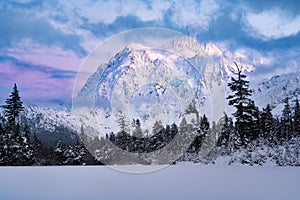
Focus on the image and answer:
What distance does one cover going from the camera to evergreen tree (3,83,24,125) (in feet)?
91.5

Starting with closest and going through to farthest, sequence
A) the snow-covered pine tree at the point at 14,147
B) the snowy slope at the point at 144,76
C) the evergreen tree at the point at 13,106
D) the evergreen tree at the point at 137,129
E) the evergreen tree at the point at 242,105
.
→ the snowy slope at the point at 144,76 → the evergreen tree at the point at 242,105 → the snow-covered pine tree at the point at 14,147 → the evergreen tree at the point at 13,106 → the evergreen tree at the point at 137,129

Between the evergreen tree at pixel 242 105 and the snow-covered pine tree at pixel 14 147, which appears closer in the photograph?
the evergreen tree at pixel 242 105

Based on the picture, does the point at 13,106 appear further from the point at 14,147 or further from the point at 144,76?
the point at 144,76

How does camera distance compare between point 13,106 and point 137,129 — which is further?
point 137,129

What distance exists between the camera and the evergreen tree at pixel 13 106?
27.9m

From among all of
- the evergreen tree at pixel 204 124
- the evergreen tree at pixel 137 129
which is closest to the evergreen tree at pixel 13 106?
the evergreen tree at pixel 137 129

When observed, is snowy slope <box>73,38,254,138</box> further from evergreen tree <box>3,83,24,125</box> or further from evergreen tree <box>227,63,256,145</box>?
evergreen tree <box>3,83,24,125</box>

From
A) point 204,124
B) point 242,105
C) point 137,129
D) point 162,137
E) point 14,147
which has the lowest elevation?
point 14,147

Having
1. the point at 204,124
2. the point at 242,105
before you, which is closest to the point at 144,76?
the point at 242,105

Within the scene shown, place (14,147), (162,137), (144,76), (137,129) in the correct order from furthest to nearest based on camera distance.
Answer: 1. (137,129)
2. (162,137)
3. (14,147)
4. (144,76)

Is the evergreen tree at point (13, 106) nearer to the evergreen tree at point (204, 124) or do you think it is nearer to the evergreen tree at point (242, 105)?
the evergreen tree at point (204, 124)

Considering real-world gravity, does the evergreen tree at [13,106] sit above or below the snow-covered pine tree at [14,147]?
above

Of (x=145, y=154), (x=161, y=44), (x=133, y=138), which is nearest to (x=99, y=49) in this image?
(x=161, y=44)

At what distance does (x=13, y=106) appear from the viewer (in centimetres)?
2822
